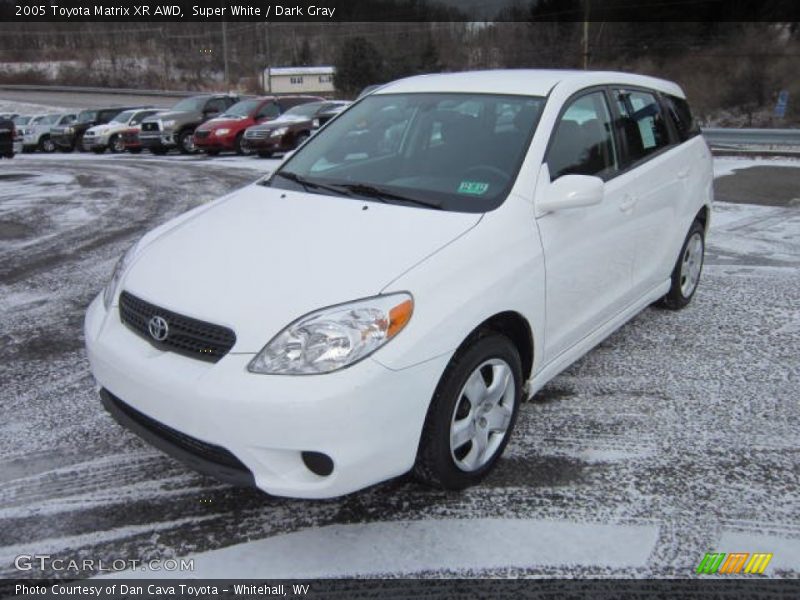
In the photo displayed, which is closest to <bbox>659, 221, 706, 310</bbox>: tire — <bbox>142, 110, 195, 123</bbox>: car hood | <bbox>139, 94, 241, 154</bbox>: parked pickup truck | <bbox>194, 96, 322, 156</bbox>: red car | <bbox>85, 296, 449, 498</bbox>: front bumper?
<bbox>85, 296, 449, 498</bbox>: front bumper

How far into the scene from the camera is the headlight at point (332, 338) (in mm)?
2377

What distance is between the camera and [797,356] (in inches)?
170

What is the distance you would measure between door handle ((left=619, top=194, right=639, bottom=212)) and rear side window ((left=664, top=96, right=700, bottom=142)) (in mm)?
1260

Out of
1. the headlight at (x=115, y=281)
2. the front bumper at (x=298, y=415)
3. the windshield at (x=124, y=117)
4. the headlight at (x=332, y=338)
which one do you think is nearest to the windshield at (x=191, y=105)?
the windshield at (x=124, y=117)

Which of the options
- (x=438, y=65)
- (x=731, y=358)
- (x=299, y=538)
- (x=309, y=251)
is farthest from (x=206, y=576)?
(x=438, y=65)

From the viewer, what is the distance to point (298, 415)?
231 centimetres

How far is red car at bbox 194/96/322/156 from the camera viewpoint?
1898 centimetres

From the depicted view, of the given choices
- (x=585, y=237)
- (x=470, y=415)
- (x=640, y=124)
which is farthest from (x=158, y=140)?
(x=470, y=415)

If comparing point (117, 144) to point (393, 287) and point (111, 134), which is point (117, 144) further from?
point (393, 287)

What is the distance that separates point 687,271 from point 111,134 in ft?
78.6

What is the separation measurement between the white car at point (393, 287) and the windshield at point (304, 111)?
14.8 metres

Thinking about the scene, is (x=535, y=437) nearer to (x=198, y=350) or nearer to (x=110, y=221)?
(x=198, y=350)

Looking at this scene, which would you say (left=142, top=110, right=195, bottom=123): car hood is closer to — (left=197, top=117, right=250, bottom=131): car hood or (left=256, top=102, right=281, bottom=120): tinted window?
(left=197, top=117, right=250, bottom=131): car hood

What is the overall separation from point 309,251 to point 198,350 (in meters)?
0.61
